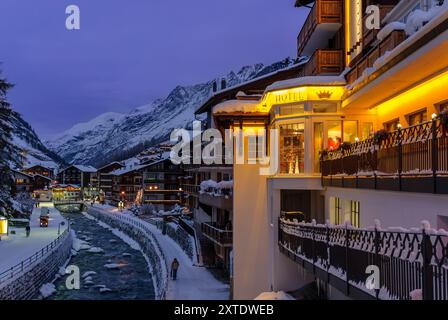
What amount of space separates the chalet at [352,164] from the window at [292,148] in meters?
0.03

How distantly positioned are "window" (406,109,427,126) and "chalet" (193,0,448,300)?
3cm

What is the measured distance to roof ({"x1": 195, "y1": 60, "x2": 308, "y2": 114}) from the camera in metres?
28.8

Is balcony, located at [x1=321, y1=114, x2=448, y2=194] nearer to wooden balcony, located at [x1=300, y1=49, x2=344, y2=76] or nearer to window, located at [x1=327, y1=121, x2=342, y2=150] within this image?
window, located at [x1=327, y1=121, x2=342, y2=150]

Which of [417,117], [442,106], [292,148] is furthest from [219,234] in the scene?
[442,106]

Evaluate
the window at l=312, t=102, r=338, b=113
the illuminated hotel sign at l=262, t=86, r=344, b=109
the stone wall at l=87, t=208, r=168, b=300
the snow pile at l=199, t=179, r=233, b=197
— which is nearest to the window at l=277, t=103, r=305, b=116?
the illuminated hotel sign at l=262, t=86, r=344, b=109

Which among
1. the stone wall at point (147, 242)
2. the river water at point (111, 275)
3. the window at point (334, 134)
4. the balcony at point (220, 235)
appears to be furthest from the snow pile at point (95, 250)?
the window at point (334, 134)

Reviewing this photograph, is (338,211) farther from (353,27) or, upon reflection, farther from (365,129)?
(353,27)

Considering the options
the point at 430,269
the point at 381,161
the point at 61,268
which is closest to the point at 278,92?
the point at 381,161

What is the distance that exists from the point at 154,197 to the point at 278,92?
7913cm

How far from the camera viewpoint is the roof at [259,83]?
2878 cm
